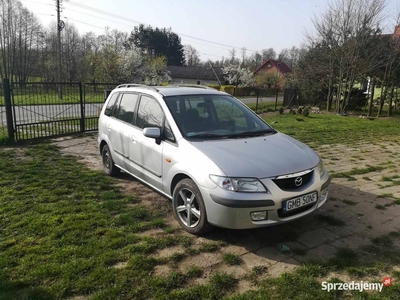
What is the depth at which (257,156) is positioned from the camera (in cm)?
336

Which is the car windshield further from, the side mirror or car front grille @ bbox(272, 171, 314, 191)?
car front grille @ bbox(272, 171, 314, 191)

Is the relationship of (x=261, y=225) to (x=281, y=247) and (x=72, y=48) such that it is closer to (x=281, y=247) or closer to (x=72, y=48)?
(x=281, y=247)

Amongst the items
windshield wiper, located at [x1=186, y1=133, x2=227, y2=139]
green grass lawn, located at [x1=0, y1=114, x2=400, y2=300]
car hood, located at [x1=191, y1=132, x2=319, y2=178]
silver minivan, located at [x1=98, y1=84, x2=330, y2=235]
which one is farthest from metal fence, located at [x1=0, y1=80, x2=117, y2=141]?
car hood, located at [x1=191, y1=132, x2=319, y2=178]

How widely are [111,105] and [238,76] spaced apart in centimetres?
4216

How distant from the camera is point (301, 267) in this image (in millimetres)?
2908

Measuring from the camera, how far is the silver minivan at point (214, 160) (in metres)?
3.08

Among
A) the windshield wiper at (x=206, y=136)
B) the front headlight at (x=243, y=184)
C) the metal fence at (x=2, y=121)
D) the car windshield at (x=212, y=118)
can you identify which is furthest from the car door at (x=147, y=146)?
the metal fence at (x=2, y=121)

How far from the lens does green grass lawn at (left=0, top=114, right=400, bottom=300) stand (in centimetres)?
254

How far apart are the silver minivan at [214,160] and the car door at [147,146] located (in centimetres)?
1

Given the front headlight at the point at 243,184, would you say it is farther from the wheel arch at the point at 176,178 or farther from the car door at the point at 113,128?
the car door at the point at 113,128

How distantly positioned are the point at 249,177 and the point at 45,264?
2.18m

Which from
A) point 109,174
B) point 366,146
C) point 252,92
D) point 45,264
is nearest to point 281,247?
point 45,264

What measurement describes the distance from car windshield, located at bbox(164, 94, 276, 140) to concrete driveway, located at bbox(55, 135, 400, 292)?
48.5 inches

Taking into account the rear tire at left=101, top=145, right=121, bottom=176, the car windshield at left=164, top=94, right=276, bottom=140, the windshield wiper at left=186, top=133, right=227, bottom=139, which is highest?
the car windshield at left=164, top=94, right=276, bottom=140
